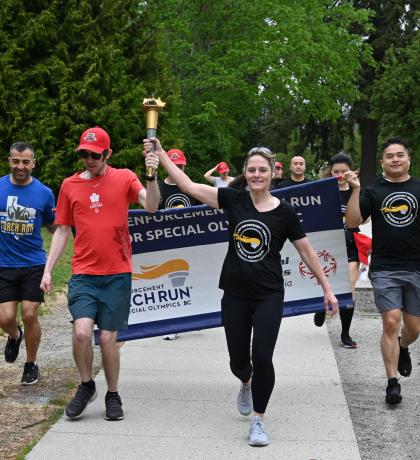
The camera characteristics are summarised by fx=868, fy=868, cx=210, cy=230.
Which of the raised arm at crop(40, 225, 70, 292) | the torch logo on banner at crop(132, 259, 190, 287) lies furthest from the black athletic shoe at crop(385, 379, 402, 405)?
the raised arm at crop(40, 225, 70, 292)

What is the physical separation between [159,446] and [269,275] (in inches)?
50.3

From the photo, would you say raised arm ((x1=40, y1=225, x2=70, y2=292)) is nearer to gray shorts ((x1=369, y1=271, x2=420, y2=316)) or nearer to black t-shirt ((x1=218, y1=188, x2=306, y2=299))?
black t-shirt ((x1=218, y1=188, x2=306, y2=299))

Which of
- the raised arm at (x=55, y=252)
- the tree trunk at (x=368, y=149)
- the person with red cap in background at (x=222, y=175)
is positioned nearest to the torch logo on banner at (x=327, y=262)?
the raised arm at (x=55, y=252)

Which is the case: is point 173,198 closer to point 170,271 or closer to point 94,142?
point 170,271

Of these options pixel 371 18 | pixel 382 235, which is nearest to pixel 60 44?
pixel 371 18

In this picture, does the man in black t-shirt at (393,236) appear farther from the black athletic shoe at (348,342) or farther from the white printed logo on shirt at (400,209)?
the black athletic shoe at (348,342)

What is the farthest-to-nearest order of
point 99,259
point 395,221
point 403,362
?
point 403,362, point 395,221, point 99,259

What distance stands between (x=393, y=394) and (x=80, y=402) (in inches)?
90.8

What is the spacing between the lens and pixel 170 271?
7379 mm

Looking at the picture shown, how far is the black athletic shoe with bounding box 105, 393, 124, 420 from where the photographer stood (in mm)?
5992

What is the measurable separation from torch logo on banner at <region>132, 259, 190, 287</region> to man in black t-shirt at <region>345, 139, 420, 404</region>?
5.12ft

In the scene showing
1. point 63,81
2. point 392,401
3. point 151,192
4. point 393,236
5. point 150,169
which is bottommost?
point 392,401

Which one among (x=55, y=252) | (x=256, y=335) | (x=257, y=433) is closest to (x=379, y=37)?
(x=55, y=252)

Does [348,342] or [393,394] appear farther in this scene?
[348,342]
